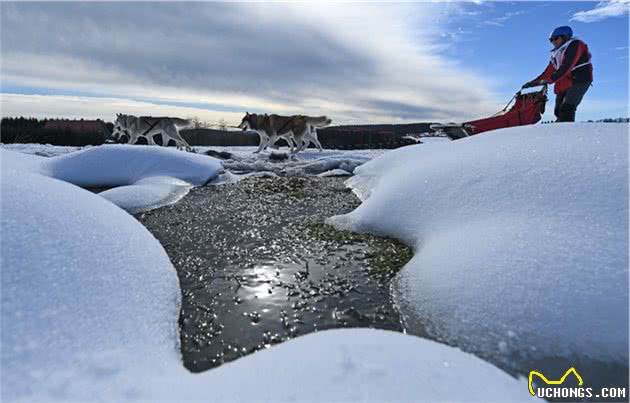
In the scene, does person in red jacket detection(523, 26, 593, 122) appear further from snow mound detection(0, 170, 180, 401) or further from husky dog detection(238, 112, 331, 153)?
husky dog detection(238, 112, 331, 153)

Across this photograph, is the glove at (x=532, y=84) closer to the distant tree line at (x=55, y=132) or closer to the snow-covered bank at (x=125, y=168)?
the snow-covered bank at (x=125, y=168)

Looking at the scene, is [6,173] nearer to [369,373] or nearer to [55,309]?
[55,309]

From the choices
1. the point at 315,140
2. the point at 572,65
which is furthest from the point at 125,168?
the point at 315,140

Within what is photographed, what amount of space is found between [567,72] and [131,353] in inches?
219

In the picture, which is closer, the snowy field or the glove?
the snowy field

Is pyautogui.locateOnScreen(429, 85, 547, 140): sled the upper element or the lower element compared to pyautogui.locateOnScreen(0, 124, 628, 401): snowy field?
upper

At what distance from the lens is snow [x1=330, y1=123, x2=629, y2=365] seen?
123cm

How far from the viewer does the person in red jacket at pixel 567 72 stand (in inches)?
176

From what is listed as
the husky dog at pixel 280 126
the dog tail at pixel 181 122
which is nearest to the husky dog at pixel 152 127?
the dog tail at pixel 181 122

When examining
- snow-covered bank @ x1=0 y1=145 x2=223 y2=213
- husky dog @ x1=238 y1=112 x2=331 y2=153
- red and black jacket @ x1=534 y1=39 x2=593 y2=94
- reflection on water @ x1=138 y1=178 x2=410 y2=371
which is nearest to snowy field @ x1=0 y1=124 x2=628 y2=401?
reflection on water @ x1=138 y1=178 x2=410 y2=371

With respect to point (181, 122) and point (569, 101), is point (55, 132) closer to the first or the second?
point (181, 122)

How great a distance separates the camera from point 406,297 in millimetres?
1668

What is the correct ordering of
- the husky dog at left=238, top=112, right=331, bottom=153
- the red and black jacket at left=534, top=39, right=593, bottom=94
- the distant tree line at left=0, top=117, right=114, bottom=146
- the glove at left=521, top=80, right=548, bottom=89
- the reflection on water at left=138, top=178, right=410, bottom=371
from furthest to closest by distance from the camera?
A: the distant tree line at left=0, top=117, right=114, bottom=146
the husky dog at left=238, top=112, right=331, bottom=153
the glove at left=521, top=80, right=548, bottom=89
the red and black jacket at left=534, top=39, right=593, bottom=94
the reflection on water at left=138, top=178, right=410, bottom=371

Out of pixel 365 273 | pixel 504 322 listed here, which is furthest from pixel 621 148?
pixel 365 273
